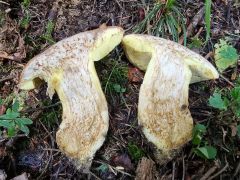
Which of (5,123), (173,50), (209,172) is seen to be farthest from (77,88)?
(209,172)

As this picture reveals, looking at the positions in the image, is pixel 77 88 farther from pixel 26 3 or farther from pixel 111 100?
Answer: pixel 26 3

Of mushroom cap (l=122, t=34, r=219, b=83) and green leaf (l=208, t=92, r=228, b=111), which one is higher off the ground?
mushroom cap (l=122, t=34, r=219, b=83)

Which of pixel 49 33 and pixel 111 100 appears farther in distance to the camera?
pixel 49 33

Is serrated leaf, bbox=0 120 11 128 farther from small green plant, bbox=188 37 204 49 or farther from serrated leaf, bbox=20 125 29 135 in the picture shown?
small green plant, bbox=188 37 204 49

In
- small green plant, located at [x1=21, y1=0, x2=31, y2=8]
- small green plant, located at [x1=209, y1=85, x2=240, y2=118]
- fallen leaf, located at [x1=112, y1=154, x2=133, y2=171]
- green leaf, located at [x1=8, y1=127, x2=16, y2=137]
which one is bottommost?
fallen leaf, located at [x1=112, y1=154, x2=133, y2=171]

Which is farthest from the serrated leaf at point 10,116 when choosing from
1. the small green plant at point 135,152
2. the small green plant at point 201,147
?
the small green plant at point 201,147

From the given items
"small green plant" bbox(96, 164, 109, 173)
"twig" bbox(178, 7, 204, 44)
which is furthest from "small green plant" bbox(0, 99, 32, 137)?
"twig" bbox(178, 7, 204, 44)
